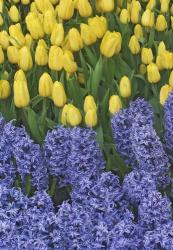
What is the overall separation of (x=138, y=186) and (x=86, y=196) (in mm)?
144

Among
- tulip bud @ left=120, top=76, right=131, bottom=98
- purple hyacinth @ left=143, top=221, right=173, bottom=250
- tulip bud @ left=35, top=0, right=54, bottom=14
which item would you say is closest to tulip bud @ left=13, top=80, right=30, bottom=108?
tulip bud @ left=120, top=76, right=131, bottom=98

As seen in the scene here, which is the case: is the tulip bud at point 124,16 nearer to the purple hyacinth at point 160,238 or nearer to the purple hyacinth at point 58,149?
the purple hyacinth at point 58,149

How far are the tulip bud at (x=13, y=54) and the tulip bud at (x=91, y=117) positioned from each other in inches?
20.4

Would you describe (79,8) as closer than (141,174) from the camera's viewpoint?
No

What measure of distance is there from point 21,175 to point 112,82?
0.72 meters

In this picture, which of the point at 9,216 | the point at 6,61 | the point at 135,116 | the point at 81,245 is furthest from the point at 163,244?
the point at 6,61

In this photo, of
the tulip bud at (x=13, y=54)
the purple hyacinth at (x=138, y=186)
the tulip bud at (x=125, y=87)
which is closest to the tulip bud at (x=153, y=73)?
the tulip bud at (x=125, y=87)

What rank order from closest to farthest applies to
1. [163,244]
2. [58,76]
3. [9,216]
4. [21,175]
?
[163,244], [9,216], [21,175], [58,76]

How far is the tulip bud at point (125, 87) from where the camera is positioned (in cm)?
230

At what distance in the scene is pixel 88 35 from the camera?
8.38ft

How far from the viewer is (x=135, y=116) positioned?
205cm

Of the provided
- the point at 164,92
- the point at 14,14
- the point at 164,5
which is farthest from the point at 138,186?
the point at 14,14

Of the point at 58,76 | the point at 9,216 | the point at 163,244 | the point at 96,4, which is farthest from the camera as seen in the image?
the point at 96,4

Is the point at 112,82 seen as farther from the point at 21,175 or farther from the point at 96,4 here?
the point at 21,175
